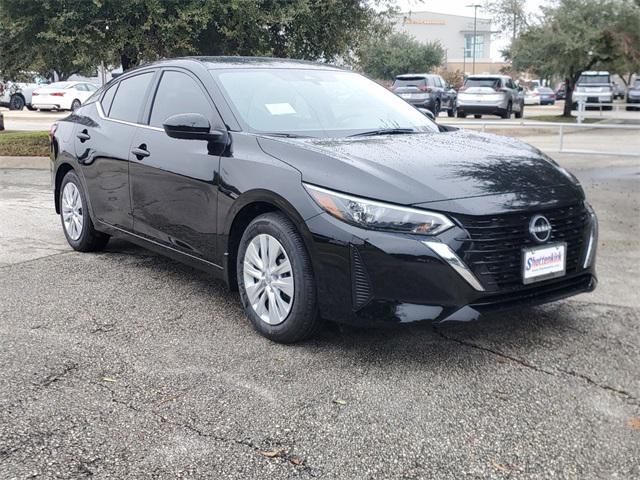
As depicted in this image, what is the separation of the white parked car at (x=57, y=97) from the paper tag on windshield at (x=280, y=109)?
1086 inches

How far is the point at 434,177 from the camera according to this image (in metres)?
3.80

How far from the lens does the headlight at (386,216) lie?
11.8 ft

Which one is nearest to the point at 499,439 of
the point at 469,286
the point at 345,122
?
the point at 469,286

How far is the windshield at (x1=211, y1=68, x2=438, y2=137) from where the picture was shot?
15.1ft

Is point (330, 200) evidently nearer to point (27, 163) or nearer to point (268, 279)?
point (268, 279)

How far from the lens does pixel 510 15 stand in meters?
28.5

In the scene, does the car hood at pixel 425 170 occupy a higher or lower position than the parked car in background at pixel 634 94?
higher

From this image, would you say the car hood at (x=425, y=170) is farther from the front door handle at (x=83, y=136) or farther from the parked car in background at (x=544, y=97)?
the parked car in background at (x=544, y=97)

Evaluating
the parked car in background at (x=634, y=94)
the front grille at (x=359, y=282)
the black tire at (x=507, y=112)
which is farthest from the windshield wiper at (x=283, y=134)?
the parked car in background at (x=634, y=94)

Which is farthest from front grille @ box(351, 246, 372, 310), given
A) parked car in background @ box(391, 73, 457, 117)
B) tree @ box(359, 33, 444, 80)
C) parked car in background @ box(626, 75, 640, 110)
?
tree @ box(359, 33, 444, 80)

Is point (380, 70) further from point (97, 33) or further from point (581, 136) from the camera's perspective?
point (97, 33)

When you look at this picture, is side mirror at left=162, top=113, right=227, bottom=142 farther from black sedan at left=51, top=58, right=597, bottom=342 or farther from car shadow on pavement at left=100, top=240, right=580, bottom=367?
car shadow on pavement at left=100, top=240, right=580, bottom=367

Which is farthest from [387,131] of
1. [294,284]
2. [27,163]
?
[27,163]

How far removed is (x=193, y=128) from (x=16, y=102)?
32.2 metres
